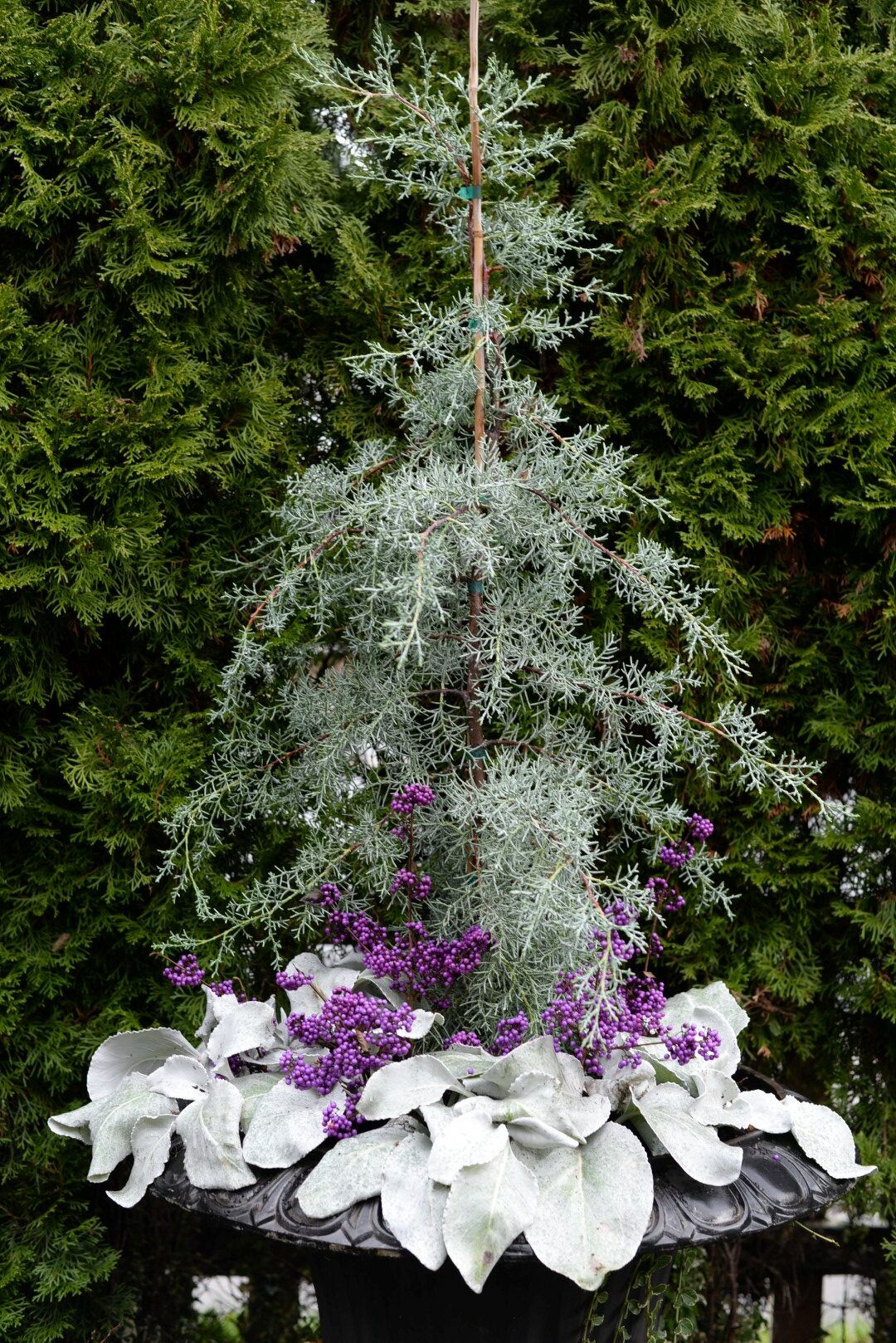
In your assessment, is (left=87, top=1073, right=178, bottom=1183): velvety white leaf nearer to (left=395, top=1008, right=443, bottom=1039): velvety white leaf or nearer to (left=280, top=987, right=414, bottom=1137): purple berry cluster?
(left=280, top=987, right=414, bottom=1137): purple berry cluster

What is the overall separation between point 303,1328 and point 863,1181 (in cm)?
138

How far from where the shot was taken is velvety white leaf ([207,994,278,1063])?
1.62m

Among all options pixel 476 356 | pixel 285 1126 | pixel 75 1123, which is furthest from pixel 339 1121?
pixel 476 356

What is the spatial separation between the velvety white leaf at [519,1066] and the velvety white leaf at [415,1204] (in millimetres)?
122

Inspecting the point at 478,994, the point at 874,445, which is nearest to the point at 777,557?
the point at 874,445

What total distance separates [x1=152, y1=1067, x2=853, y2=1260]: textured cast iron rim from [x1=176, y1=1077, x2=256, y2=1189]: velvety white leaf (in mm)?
18

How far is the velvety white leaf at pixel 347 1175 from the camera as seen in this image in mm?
1313

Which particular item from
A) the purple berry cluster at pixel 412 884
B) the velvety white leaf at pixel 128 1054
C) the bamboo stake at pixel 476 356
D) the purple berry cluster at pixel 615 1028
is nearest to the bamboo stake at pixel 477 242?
the bamboo stake at pixel 476 356

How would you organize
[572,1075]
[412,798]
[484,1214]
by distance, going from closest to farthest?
[484,1214], [572,1075], [412,798]

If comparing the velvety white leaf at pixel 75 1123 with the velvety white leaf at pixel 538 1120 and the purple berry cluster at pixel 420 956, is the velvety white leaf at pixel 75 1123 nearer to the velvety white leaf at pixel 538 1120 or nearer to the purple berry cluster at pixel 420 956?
the purple berry cluster at pixel 420 956

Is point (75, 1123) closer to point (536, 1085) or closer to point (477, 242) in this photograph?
point (536, 1085)

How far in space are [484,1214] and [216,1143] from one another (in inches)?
14.5

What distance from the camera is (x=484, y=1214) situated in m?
1.23

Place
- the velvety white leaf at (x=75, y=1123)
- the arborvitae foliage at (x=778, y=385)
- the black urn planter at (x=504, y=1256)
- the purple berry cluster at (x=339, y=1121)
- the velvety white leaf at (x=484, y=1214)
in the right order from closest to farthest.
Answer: the velvety white leaf at (x=484, y=1214), the black urn planter at (x=504, y=1256), the purple berry cluster at (x=339, y=1121), the velvety white leaf at (x=75, y=1123), the arborvitae foliage at (x=778, y=385)
